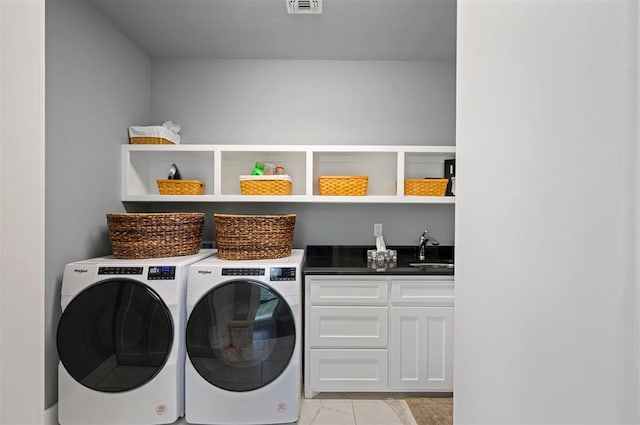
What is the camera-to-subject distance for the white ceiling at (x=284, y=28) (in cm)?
225

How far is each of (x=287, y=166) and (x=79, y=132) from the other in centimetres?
142

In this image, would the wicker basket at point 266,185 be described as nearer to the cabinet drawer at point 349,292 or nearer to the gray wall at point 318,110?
the gray wall at point 318,110

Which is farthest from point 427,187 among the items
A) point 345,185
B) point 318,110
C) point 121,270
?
point 121,270

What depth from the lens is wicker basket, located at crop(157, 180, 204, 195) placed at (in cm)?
270

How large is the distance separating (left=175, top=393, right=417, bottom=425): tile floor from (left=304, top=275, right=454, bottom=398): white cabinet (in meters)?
0.09

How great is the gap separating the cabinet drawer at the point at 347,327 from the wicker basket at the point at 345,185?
0.84 metres

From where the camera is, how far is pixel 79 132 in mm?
2203

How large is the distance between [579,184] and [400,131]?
2727mm

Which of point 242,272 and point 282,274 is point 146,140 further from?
point 282,274

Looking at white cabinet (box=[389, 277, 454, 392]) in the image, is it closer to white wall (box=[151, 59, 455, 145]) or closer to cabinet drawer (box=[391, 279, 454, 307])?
cabinet drawer (box=[391, 279, 454, 307])

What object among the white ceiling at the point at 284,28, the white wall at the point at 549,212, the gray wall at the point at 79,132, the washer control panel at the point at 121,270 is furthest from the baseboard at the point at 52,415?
the white ceiling at the point at 284,28

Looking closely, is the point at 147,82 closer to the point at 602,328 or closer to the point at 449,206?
the point at 449,206

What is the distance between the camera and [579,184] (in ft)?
1.42

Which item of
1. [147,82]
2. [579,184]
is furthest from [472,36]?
[147,82]
